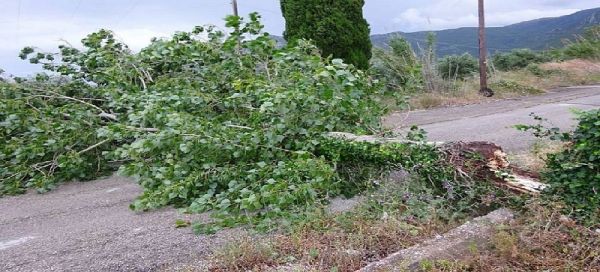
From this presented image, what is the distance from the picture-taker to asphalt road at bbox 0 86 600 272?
2.70m

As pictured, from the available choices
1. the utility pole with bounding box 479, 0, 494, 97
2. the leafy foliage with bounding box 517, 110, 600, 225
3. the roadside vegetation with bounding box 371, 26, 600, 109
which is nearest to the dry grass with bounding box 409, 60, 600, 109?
Result: the roadside vegetation with bounding box 371, 26, 600, 109

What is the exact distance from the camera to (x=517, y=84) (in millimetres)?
11016

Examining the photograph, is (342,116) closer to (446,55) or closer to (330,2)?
(330,2)

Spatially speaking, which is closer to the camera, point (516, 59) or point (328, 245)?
point (328, 245)

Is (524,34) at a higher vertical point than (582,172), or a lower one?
higher

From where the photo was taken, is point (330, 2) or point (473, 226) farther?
point (330, 2)

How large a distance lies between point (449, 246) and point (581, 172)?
859 millimetres

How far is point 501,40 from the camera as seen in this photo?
15.8m

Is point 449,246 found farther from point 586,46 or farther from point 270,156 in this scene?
point 586,46

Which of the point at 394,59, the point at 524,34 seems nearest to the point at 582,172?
the point at 394,59

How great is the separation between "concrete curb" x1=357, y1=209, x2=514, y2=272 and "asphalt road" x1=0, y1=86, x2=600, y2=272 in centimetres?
95

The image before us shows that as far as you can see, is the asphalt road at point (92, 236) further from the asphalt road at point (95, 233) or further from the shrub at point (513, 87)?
the shrub at point (513, 87)

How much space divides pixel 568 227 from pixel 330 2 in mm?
6875

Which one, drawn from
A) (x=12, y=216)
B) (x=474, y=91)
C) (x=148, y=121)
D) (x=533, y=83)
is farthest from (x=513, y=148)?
(x=533, y=83)
